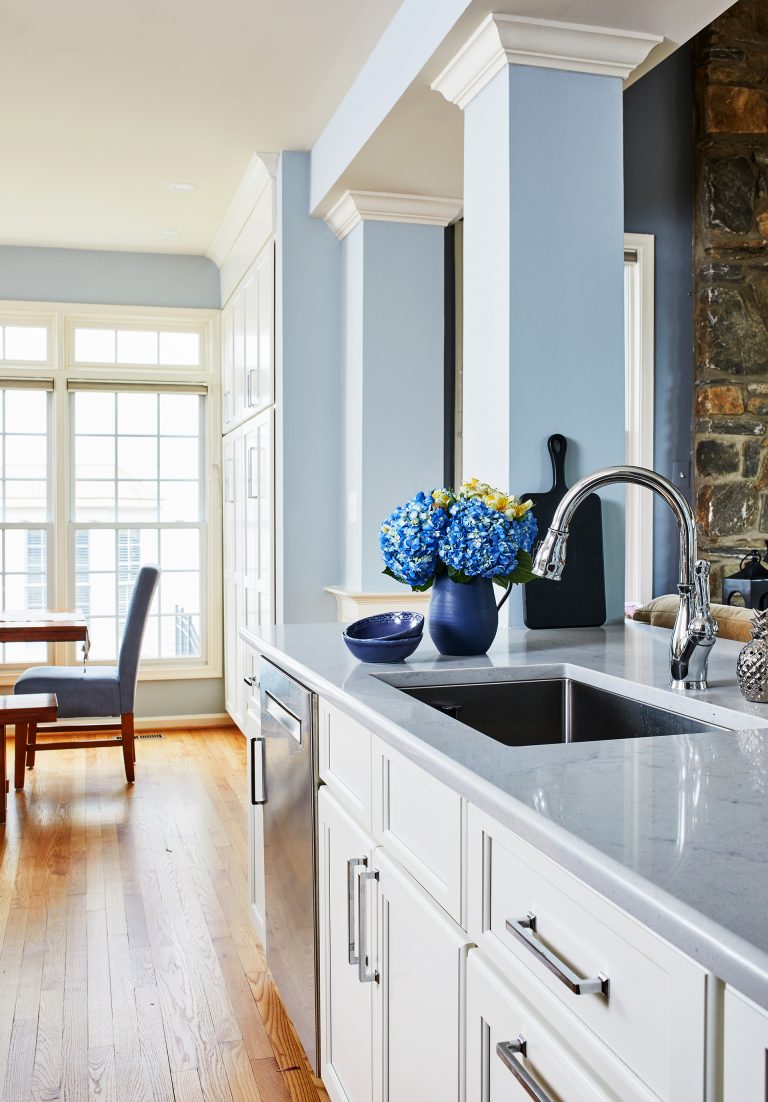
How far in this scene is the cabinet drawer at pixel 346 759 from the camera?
5.32 ft

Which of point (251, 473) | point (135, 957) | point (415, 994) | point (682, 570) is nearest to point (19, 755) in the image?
point (251, 473)

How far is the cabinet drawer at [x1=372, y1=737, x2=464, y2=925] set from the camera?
122cm

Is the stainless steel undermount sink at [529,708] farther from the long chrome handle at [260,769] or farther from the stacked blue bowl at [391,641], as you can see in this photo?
the long chrome handle at [260,769]

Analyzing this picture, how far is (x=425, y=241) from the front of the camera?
397 cm

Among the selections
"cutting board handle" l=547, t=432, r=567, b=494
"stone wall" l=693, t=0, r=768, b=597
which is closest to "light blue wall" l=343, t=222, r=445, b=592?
"stone wall" l=693, t=0, r=768, b=597

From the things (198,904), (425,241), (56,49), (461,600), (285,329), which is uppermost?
(56,49)

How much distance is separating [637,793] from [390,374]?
307 cm

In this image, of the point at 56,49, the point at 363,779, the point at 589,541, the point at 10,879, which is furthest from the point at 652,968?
the point at 56,49

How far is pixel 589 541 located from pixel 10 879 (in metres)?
2.27

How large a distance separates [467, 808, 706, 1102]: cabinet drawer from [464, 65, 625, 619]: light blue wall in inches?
56.3

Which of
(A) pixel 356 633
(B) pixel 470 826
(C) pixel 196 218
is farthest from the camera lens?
(C) pixel 196 218

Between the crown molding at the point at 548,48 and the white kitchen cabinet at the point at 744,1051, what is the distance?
7.51 feet

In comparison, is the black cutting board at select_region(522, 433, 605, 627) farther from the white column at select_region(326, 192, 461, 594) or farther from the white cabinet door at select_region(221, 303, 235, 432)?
the white cabinet door at select_region(221, 303, 235, 432)

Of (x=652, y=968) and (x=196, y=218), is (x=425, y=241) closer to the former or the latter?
(x=196, y=218)
